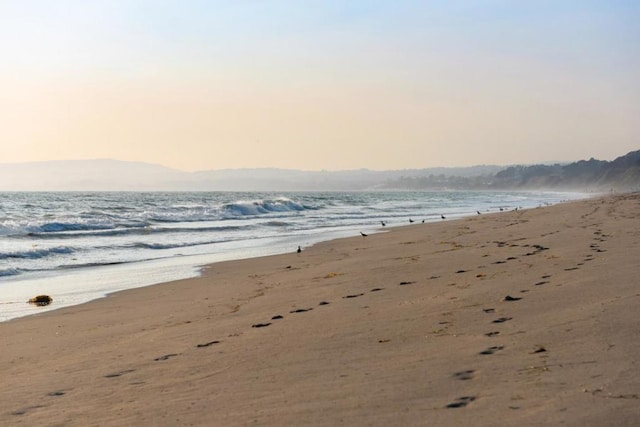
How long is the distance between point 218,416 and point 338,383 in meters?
0.73

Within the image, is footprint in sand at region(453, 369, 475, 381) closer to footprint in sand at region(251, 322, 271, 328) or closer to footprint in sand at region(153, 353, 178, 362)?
footprint in sand at region(153, 353, 178, 362)

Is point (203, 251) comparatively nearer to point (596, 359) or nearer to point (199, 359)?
point (199, 359)

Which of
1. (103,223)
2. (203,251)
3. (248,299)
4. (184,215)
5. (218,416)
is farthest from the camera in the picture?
(184,215)

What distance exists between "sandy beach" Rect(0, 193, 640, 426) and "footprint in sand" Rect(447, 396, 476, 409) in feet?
0.05

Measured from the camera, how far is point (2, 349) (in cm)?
603

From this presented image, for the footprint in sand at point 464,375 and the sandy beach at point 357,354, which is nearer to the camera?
the sandy beach at point 357,354

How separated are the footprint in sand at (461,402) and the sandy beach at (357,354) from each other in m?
0.01

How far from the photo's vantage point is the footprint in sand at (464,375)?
376 cm

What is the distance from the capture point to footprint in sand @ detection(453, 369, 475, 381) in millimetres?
3758

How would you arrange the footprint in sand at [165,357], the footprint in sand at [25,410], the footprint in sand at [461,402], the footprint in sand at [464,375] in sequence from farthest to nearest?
the footprint in sand at [165,357] < the footprint in sand at [25,410] < the footprint in sand at [464,375] < the footprint in sand at [461,402]

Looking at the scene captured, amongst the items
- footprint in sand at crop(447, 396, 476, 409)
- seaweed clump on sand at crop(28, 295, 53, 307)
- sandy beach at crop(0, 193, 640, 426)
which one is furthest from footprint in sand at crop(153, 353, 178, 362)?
seaweed clump on sand at crop(28, 295, 53, 307)

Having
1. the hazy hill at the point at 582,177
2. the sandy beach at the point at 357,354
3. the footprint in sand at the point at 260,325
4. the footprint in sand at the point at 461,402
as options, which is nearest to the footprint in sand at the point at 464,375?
the sandy beach at the point at 357,354

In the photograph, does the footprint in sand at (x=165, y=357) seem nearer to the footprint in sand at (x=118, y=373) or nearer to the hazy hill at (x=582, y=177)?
the footprint in sand at (x=118, y=373)

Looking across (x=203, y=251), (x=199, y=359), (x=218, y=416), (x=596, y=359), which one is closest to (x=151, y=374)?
(x=199, y=359)
